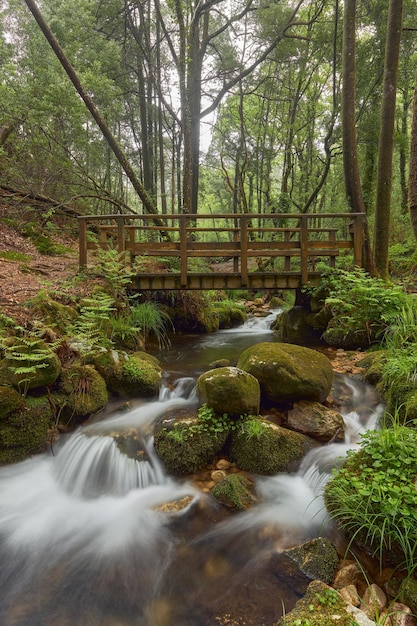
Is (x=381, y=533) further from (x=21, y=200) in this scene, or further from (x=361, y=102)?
(x=361, y=102)

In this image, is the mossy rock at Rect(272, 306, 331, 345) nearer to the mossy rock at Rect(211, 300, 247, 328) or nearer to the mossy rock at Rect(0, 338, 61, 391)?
the mossy rock at Rect(211, 300, 247, 328)

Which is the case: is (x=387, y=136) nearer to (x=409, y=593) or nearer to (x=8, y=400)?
(x=409, y=593)

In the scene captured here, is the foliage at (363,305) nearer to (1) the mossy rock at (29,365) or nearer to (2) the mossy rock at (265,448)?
(2) the mossy rock at (265,448)

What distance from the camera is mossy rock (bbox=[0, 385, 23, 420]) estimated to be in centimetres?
385

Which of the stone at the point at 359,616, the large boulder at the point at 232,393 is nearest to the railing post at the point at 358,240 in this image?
the large boulder at the point at 232,393

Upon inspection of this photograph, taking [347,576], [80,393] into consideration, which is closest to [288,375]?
[347,576]

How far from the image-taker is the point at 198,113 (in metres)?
12.7

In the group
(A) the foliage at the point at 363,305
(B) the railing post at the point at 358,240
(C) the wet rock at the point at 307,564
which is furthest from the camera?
(B) the railing post at the point at 358,240

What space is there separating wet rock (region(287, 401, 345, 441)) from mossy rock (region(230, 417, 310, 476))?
0.22 m

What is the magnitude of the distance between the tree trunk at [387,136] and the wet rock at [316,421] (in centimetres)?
545

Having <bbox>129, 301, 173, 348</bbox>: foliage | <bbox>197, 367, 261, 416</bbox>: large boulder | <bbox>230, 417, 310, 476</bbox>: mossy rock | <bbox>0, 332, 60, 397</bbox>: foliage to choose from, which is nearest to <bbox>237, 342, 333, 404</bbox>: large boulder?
<bbox>197, 367, 261, 416</bbox>: large boulder

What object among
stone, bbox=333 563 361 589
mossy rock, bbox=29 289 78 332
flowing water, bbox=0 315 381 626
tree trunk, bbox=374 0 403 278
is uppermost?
tree trunk, bbox=374 0 403 278

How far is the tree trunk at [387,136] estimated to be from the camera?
7492mm

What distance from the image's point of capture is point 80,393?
4602mm
